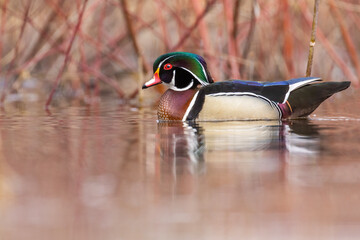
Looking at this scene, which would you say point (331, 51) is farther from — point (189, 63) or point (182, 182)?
point (182, 182)

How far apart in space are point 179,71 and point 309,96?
1145mm

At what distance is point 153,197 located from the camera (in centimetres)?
331

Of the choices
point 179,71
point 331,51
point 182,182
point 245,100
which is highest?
point 331,51

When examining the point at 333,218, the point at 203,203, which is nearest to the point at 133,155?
the point at 203,203

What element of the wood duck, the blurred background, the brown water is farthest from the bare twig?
the brown water

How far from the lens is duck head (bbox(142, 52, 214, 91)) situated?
705cm

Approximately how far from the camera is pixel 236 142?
5039mm

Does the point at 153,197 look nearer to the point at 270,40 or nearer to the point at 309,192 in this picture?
the point at 309,192

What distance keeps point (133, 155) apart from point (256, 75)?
623 centimetres

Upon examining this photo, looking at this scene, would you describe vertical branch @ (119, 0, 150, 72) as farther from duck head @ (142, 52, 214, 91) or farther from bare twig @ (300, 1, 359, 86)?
bare twig @ (300, 1, 359, 86)

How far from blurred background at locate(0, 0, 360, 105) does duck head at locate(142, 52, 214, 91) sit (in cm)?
62

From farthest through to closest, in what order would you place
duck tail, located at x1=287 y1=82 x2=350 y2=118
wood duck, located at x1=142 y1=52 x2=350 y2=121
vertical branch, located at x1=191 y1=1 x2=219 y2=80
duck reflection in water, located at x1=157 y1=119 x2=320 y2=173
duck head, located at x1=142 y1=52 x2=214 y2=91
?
1. vertical branch, located at x1=191 y1=1 x2=219 y2=80
2. duck head, located at x1=142 y1=52 x2=214 y2=91
3. duck tail, located at x1=287 y1=82 x2=350 y2=118
4. wood duck, located at x1=142 y1=52 x2=350 y2=121
5. duck reflection in water, located at x1=157 y1=119 x2=320 y2=173

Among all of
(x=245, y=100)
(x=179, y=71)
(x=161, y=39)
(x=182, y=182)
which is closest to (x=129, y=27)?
(x=179, y=71)

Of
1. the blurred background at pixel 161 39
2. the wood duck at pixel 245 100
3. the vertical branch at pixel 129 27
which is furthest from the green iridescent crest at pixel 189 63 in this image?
the vertical branch at pixel 129 27
